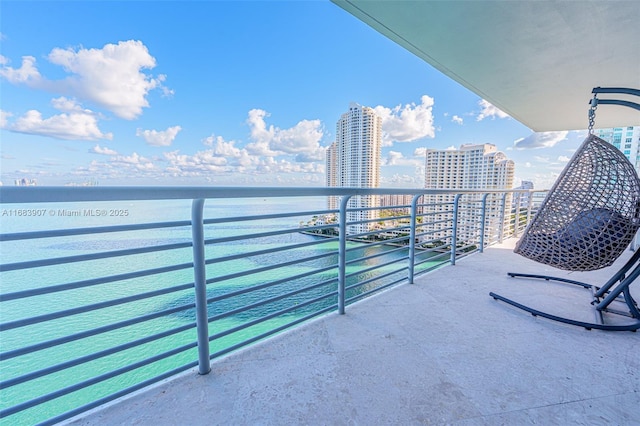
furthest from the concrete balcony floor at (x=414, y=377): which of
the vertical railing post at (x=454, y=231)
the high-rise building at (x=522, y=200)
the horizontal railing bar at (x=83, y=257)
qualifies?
the high-rise building at (x=522, y=200)

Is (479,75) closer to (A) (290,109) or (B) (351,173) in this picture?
(B) (351,173)

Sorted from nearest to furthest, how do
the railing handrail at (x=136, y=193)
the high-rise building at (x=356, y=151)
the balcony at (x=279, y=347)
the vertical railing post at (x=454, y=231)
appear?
the railing handrail at (x=136, y=193) → the balcony at (x=279, y=347) → the vertical railing post at (x=454, y=231) → the high-rise building at (x=356, y=151)

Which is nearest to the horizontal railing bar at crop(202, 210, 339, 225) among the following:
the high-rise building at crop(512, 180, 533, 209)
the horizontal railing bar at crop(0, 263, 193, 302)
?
the horizontal railing bar at crop(0, 263, 193, 302)

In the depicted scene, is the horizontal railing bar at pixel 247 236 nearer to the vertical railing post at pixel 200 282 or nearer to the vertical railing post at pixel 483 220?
the vertical railing post at pixel 200 282

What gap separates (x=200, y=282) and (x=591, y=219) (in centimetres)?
249

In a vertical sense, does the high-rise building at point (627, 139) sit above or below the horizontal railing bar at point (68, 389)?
above

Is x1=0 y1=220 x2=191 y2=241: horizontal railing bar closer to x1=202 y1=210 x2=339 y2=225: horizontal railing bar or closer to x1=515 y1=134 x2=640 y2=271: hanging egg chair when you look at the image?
x1=202 y1=210 x2=339 y2=225: horizontal railing bar

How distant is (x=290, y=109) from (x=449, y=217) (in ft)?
48.5

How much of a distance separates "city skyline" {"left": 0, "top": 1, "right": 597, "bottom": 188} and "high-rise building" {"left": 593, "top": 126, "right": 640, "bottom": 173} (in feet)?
1.75

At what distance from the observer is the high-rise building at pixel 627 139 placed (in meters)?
4.46

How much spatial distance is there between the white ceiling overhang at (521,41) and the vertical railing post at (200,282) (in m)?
2.05

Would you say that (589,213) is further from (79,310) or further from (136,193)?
(79,310)

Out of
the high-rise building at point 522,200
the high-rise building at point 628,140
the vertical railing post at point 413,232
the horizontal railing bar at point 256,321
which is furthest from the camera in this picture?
the high-rise building at point 522,200

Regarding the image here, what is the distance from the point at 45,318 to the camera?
36.5 inches
